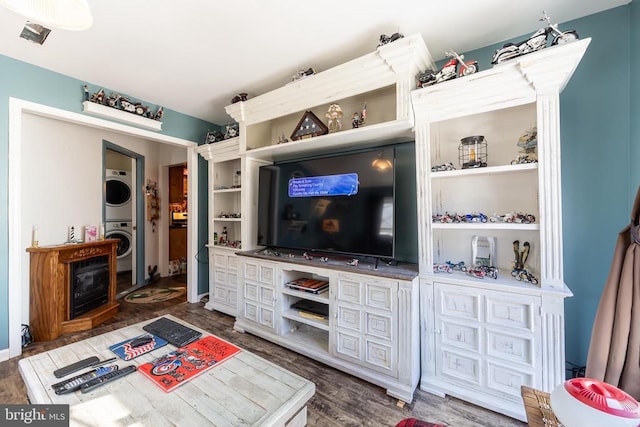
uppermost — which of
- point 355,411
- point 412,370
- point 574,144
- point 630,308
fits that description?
point 574,144

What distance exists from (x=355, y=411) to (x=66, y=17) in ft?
7.69

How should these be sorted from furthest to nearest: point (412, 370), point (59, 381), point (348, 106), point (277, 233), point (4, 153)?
1. point (277, 233)
2. point (348, 106)
3. point (4, 153)
4. point (412, 370)
5. point (59, 381)

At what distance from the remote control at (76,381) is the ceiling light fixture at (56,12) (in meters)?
1.37

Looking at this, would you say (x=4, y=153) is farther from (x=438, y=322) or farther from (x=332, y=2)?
(x=438, y=322)

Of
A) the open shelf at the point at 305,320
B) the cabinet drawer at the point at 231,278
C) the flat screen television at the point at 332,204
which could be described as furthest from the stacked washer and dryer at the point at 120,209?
the open shelf at the point at 305,320

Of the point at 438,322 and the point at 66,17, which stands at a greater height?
the point at 66,17

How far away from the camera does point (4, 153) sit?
2082 millimetres

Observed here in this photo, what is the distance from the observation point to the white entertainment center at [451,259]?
142cm

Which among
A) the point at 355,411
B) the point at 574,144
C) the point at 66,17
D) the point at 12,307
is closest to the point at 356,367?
the point at 355,411

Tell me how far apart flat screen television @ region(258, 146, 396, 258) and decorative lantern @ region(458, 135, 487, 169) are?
0.48 meters

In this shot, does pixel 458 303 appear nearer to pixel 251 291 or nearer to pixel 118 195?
pixel 251 291

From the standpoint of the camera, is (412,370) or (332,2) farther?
(412,370)

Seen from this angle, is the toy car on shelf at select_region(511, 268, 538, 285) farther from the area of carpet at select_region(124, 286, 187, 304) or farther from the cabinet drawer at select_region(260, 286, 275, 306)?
the area of carpet at select_region(124, 286, 187, 304)

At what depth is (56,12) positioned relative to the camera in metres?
0.92
